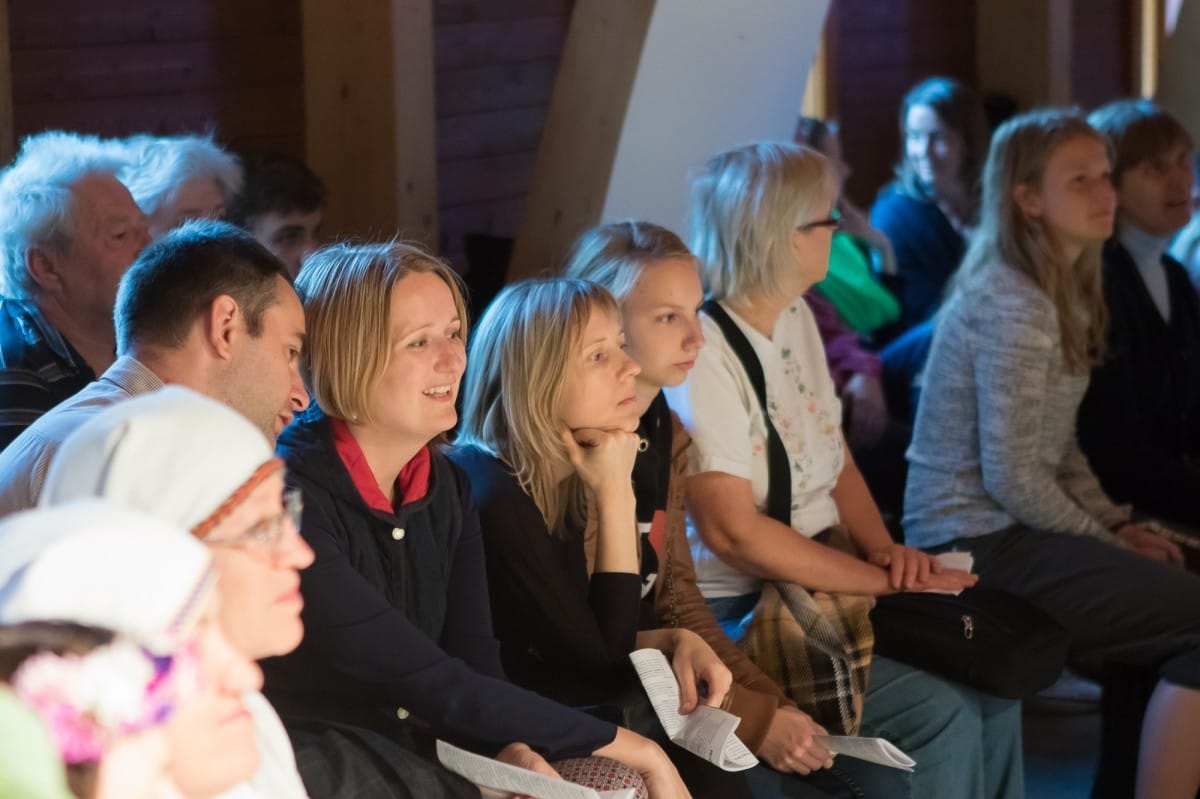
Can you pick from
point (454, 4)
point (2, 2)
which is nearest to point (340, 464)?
point (2, 2)

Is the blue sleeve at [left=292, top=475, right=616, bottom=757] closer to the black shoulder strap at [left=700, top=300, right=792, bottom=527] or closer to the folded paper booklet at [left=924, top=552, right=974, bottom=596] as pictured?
the black shoulder strap at [left=700, top=300, right=792, bottom=527]

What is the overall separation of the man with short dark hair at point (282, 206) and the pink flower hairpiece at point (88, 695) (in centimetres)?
213

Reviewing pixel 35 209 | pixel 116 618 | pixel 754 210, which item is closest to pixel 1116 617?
pixel 754 210

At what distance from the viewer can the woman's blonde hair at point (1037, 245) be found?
318 cm

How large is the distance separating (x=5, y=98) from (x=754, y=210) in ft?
4.82

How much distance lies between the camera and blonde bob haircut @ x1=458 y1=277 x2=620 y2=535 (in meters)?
2.34

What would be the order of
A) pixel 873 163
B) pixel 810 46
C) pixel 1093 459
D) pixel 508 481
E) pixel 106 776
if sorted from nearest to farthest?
pixel 106 776 < pixel 508 481 < pixel 1093 459 < pixel 810 46 < pixel 873 163

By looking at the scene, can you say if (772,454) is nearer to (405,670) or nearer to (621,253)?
(621,253)

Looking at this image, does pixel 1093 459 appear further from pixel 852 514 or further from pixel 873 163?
pixel 873 163

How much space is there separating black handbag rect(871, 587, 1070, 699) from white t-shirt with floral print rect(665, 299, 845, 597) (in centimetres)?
27

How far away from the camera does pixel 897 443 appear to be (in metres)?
3.73

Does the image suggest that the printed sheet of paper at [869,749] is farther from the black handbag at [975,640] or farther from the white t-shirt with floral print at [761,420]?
the white t-shirt with floral print at [761,420]

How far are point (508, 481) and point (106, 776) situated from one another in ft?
4.26

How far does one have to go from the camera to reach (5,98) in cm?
295
